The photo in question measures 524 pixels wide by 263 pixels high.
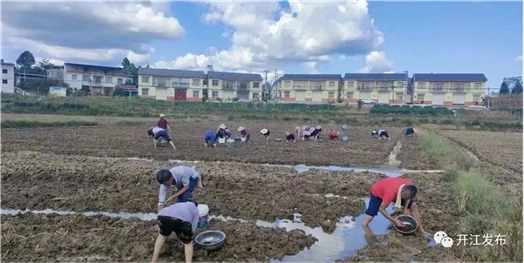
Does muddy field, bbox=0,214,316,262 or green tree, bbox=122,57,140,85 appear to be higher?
green tree, bbox=122,57,140,85

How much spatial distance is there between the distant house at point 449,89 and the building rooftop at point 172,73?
103 ft

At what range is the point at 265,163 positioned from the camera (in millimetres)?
11562

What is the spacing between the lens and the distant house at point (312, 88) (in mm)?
60312

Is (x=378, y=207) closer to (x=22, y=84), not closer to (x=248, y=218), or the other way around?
(x=248, y=218)

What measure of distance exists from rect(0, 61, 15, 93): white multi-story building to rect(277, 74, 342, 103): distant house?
118 feet

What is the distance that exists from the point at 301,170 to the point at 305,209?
3829 millimetres

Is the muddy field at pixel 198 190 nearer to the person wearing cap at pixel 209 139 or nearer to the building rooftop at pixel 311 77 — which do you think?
the person wearing cap at pixel 209 139

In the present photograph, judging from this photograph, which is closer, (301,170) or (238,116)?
(301,170)

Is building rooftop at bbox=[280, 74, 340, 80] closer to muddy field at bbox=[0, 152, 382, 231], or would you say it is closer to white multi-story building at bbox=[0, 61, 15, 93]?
white multi-story building at bbox=[0, 61, 15, 93]

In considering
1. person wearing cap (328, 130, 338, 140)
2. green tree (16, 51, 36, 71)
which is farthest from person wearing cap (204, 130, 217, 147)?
green tree (16, 51, 36, 71)

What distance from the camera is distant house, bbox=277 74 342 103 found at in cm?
6031

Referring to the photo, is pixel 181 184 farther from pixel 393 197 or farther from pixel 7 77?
pixel 7 77

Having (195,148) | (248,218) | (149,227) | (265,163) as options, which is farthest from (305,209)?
(195,148)

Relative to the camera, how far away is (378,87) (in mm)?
58156
